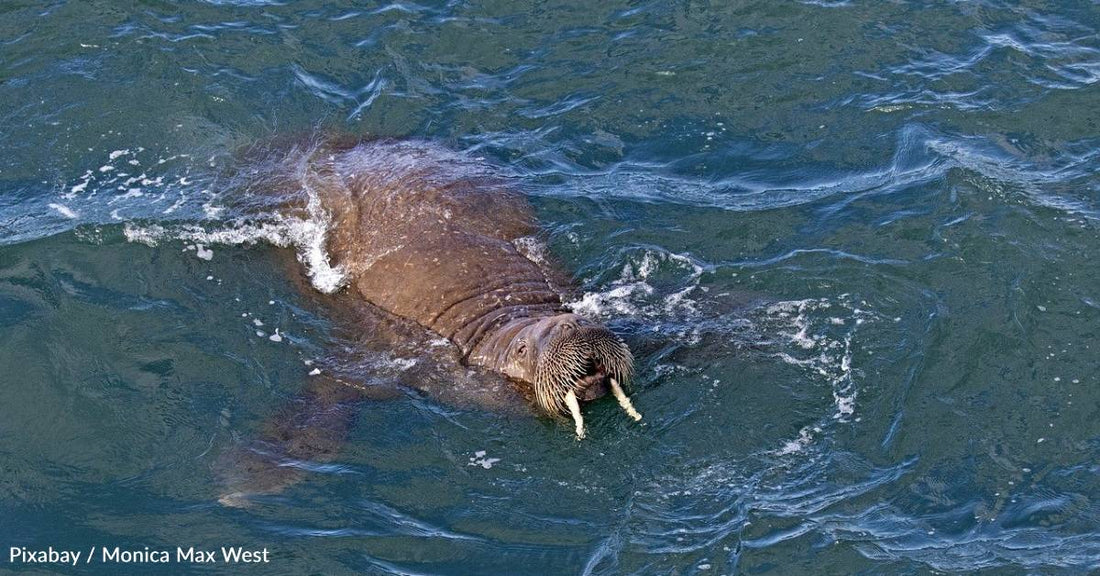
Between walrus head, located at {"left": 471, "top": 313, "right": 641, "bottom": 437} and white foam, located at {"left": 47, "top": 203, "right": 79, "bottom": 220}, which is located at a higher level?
walrus head, located at {"left": 471, "top": 313, "right": 641, "bottom": 437}

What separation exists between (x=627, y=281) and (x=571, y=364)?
194cm

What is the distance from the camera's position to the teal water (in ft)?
28.5

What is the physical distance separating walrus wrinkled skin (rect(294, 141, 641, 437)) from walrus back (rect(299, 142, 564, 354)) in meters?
0.01

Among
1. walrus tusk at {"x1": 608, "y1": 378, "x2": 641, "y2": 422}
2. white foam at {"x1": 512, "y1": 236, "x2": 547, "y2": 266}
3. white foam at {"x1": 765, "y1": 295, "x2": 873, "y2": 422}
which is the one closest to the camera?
walrus tusk at {"x1": 608, "y1": 378, "x2": 641, "y2": 422}

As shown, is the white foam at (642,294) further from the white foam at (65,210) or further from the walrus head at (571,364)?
the white foam at (65,210)

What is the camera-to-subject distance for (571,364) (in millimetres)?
9320

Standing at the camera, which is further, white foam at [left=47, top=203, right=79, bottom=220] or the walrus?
white foam at [left=47, top=203, right=79, bottom=220]

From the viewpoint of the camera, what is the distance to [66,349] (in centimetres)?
1060

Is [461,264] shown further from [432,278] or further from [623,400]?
[623,400]

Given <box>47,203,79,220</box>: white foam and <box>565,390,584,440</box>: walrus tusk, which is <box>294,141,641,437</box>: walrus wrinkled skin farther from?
<box>47,203,79,220</box>: white foam

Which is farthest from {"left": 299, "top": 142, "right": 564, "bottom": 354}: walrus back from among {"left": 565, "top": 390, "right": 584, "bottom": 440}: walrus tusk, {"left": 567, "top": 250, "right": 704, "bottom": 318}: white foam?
{"left": 565, "top": 390, "right": 584, "bottom": 440}: walrus tusk

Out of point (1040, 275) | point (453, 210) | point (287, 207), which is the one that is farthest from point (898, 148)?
point (287, 207)

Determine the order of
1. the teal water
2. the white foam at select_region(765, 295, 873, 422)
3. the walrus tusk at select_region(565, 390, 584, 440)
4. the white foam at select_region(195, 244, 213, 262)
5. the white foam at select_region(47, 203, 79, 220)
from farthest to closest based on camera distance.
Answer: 1. the white foam at select_region(47, 203, 79, 220)
2. the white foam at select_region(195, 244, 213, 262)
3. the white foam at select_region(765, 295, 873, 422)
4. the walrus tusk at select_region(565, 390, 584, 440)
5. the teal water

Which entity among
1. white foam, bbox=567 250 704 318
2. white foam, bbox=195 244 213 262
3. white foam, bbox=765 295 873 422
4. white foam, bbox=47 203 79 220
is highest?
white foam, bbox=765 295 873 422
